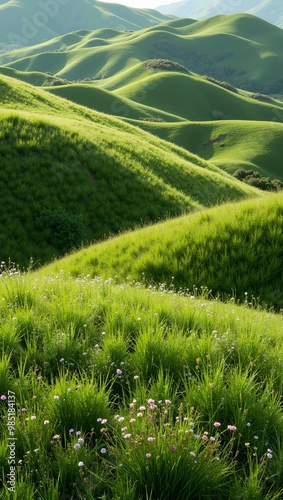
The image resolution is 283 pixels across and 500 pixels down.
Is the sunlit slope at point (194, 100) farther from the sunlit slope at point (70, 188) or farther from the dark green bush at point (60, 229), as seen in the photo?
the dark green bush at point (60, 229)

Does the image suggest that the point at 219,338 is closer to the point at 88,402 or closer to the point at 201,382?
the point at 201,382

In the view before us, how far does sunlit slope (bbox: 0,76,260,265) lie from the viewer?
1855 cm

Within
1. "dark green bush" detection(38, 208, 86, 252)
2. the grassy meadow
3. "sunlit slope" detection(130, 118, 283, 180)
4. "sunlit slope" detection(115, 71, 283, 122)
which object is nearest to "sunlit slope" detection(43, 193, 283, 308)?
the grassy meadow

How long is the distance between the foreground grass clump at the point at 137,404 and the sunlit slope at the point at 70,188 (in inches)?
381

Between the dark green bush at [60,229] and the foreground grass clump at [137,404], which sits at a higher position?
the foreground grass clump at [137,404]

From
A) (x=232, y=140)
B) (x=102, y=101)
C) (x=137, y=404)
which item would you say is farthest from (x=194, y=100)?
(x=137, y=404)

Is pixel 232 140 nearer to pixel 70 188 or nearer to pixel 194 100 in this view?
pixel 194 100

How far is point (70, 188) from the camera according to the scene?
21.1m

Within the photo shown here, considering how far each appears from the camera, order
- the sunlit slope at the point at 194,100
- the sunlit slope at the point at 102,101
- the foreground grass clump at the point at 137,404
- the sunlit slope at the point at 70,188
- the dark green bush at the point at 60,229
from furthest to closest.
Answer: the sunlit slope at the point at 194,100 < the sunlit slope at the point at 102,101 < the dark green bush at the point at 60,229 < the sunlit slope at the point at 70,188 < the foreground grass clump at the point at 137,404

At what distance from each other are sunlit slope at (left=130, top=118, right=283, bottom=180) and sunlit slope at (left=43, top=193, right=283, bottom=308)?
89250mm

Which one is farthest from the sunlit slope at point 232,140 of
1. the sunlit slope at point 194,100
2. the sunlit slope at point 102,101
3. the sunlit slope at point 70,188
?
the sunlit slope at point 70,188

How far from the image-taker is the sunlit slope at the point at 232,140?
105500 mm

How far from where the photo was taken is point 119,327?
5605mm

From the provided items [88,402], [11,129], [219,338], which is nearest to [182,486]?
[88,402]
